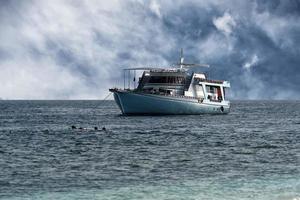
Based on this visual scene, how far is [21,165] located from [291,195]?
70.9 ft

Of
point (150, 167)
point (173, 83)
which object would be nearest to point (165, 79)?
point (173, 83)

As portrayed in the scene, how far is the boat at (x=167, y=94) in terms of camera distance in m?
116

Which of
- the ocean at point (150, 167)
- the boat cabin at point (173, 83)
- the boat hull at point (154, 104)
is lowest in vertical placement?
the ocean at point (150, 167)

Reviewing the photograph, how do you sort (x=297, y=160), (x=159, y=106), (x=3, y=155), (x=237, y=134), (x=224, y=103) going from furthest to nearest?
(x=224, y=103), (x=159, y=106), (x=237, y=134), (x=3, y=155), (x=297, y=160)

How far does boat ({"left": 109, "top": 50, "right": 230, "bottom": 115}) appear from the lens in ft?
380

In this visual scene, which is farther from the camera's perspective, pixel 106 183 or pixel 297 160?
pixel 297 160

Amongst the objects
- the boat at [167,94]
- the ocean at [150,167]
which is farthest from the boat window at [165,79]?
the ocean at [150,167]

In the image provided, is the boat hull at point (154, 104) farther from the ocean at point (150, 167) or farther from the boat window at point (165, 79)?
the ocean at point (150, 167)

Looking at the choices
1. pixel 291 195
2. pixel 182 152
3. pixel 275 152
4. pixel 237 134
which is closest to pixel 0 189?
pixel 291 195

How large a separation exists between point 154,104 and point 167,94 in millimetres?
3228

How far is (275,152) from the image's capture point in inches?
2237

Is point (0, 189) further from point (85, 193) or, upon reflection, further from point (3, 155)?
point (3, 155)

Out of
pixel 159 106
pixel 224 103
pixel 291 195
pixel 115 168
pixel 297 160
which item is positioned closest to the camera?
pixel 291 195

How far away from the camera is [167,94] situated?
382 ft
